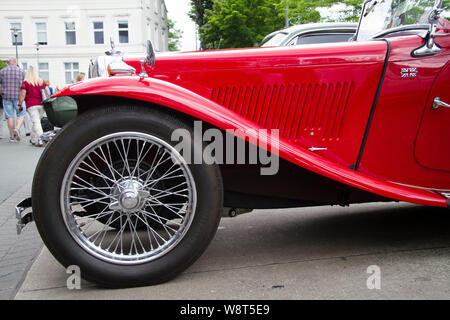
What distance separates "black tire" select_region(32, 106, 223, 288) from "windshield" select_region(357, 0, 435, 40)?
193cm

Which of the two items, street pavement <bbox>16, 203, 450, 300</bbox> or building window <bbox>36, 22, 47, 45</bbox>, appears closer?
street pavement <bbox>16, 203, 450, 300</bbox>

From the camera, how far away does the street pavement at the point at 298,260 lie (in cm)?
237

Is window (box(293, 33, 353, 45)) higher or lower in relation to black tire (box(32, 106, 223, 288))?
higher

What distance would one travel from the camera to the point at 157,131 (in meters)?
2.39

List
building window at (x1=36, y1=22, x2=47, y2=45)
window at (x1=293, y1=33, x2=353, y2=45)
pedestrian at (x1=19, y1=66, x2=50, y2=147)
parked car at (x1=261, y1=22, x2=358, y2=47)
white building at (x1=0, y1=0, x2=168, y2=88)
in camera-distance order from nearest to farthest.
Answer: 1. parked car at (x1=261, y1=22, x2=358, y2=47)
2. window at (x1=293, y1=33, x2=353, y2=45)
3. pedestrian at (x1=19, y1=66, x2=50, y2=147)
4. white building at (x1=0, y1=0, x2=168, y2=88)
5. building window at (x1=36, y1=22, x2=47, y2=45)

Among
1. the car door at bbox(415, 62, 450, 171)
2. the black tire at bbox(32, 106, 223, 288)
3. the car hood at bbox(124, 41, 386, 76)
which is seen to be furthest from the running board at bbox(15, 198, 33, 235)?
the car door at bbox(415, 62, 450, 171)

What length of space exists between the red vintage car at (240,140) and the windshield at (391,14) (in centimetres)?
26

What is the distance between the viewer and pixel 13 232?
12.2ft

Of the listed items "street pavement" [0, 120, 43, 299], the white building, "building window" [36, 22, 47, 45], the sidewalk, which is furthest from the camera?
"building window" [36, 22, 47, 45]

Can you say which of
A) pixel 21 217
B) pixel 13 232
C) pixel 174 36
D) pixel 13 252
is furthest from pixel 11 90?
pixel 174 36

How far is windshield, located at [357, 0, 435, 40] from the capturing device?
3.12 meters

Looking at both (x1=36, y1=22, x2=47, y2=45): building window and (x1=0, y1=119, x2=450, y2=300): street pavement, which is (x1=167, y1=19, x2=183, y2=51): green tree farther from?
(x1=0, y1=119, x2=450, y2=300): street pavement

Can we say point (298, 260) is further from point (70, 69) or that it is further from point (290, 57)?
point (70, 69)
